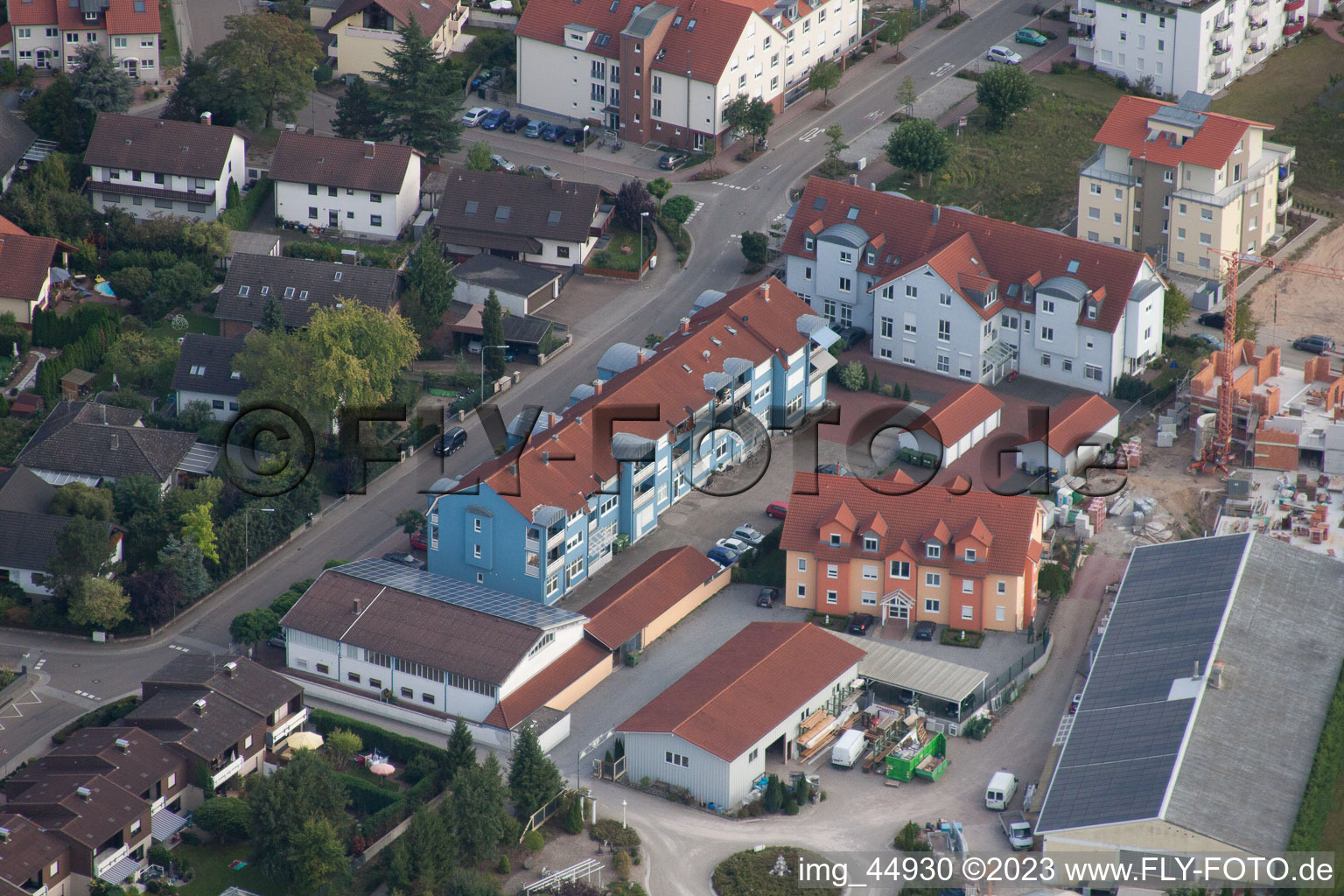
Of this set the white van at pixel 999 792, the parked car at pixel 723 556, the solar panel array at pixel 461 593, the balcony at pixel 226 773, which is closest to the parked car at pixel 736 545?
the parked car at pixel 723 556

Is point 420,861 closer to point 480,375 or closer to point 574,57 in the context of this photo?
point 480,375

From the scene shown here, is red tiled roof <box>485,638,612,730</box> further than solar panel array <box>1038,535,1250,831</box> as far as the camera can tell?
Yes

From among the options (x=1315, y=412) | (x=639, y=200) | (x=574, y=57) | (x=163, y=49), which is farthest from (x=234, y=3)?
(x=1315, y=412)

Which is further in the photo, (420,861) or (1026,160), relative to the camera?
(1026,160)

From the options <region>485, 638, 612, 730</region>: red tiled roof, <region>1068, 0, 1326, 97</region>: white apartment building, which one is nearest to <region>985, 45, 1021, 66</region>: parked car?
<region>1068, 0, 1326, 97</region>: white apartment building

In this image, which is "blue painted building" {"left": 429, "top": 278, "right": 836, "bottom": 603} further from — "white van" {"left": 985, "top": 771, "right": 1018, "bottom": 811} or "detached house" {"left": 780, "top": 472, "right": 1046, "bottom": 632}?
"white van" {"left": 985, "top": 771, "right": 1018, "bottom": 811}

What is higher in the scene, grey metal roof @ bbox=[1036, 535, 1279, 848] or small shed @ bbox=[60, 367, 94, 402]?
small shed @ bbox=[60, 367, 94, 402]

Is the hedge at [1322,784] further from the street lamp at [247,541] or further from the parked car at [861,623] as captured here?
the street lamp at [247,541]
